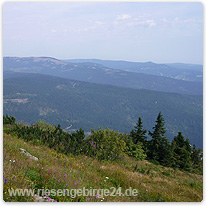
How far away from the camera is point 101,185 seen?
6.66 metres

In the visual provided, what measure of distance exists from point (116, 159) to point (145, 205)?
8.13 metres

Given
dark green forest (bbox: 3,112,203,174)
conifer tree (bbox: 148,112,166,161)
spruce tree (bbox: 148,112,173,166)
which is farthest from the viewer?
conifer tree (bbox: 148,112,166,161)

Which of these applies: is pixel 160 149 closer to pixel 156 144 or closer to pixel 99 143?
pixel 156 144

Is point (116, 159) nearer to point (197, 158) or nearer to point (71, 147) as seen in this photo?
point (71, 147)

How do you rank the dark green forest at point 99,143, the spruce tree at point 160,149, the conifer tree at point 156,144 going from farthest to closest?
the conifer tree at point 156,144 < the spruce tree at point 160,149 < the dark green forest at point 99,143

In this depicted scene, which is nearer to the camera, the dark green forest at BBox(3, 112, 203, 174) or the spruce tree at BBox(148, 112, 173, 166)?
the dark green forest at BBox(3, 112, 203, 174)

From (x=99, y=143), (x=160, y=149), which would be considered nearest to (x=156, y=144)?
(x=160, y=149)

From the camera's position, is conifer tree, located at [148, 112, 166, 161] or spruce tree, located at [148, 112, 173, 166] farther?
conifer tree, located at [148, 112, 166, 161]

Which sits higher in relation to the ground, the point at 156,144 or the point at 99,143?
the point at 99,143

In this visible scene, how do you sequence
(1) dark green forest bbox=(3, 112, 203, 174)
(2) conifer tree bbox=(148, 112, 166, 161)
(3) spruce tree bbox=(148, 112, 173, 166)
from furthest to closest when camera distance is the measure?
(2) conifer tree bbox=(148, 112, 166, 161)
(3) spruce tree bbox=(148, 112, 173, 166)
(1) dark green forest bbox=(3, 112, 203, 174)

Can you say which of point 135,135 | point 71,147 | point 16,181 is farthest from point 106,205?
point 135,135

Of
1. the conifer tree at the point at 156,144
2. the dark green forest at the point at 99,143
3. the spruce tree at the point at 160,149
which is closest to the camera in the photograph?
the dark green forest at the point at 99,143

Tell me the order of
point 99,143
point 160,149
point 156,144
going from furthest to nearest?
1. point 156,144
2. point 160,149
3. point 99,143

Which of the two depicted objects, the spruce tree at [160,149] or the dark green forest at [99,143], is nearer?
the dark green forest at [99,143]
